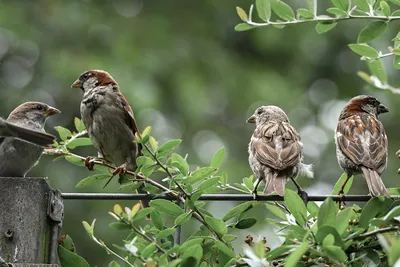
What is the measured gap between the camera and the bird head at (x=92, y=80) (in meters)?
4.68

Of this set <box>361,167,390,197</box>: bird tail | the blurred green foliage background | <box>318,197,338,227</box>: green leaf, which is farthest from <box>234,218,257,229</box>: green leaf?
the blurred green foliage background

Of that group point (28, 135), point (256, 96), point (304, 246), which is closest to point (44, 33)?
point (256, 96)

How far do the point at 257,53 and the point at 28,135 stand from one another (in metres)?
8.74

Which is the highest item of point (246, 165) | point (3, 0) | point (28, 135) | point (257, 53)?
point (28, 135)

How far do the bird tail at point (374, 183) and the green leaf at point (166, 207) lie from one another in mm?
655

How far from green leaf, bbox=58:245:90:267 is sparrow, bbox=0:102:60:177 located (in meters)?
0.43

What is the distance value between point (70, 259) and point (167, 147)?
0.45 m

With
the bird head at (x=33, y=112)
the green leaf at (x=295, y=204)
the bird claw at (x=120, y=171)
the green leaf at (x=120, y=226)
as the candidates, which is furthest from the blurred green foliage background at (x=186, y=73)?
the green leaf at (x=295, y=204)

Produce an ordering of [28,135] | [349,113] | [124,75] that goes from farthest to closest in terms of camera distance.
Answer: [124,75]
[349,113]
[28,135]

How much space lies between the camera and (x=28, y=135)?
311 centimetres

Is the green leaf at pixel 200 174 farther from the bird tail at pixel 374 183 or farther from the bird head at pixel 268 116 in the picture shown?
the bird head at pixel 268 116

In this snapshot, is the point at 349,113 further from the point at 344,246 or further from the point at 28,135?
the point at 344,246

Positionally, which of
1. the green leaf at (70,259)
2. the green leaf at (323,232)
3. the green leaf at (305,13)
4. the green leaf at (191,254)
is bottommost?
the green leaf at (70,259)

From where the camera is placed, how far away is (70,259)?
2637 millimetres
